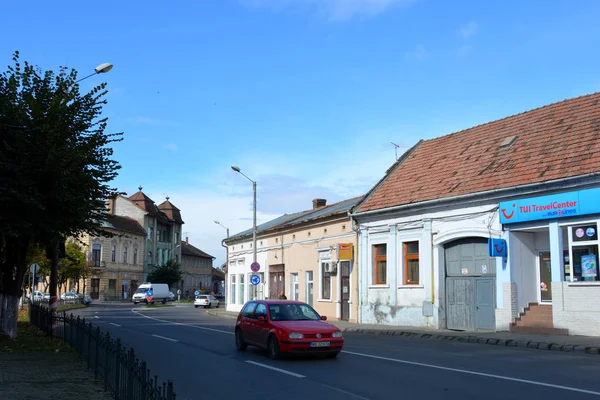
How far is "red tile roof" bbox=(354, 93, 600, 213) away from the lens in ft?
68.4

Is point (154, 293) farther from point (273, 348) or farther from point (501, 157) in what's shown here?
point (273, 348)

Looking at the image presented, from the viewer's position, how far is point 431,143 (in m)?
30.6

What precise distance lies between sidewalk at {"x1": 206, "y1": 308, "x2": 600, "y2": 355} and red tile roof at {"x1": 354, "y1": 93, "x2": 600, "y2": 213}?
197 inches

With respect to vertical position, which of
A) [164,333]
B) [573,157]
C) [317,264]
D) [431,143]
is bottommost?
[164,333]

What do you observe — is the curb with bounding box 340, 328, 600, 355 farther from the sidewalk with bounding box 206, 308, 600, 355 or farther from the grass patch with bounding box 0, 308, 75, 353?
the grass patch with bounding box 0, 308, 75, 353

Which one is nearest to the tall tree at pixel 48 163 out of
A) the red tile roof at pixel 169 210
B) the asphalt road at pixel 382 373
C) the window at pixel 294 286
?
the asphalt road at pixel 382 373

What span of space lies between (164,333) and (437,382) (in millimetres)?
14837

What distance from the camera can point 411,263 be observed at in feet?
86.0

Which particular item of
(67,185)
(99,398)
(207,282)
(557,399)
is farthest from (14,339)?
(207,282)

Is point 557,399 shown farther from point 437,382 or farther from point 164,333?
point 164,333

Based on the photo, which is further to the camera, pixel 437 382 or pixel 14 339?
pixel 14 339

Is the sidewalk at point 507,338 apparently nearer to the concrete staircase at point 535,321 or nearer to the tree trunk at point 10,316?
the concrete staircase at point 535,321

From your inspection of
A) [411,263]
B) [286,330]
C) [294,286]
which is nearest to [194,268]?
[294,286]

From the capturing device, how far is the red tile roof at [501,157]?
821 inches
